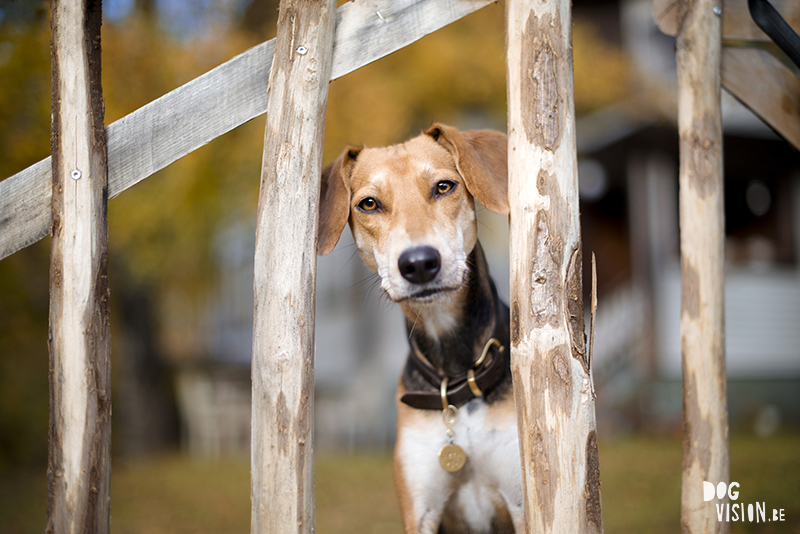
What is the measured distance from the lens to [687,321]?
8.46 feet

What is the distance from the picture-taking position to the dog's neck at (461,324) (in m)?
3.01

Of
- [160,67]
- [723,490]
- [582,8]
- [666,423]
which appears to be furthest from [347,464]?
[582,8]

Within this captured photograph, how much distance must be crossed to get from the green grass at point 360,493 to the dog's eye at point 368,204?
119 inches

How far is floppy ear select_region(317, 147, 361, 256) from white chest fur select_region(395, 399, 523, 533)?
38.9 inches

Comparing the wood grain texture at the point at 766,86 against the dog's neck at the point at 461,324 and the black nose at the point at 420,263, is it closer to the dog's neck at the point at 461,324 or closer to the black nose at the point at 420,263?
the dog's neck at the point at 461,324

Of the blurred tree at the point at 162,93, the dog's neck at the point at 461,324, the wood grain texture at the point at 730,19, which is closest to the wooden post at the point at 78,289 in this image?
the dog's neck at the point at 461,324

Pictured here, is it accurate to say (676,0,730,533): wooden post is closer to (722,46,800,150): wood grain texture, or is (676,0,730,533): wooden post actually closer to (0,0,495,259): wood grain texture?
(722,46,800,150): wood grain texture

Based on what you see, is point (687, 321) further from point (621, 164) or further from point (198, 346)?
point (198, 346)

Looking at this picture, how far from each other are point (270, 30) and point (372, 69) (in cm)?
162

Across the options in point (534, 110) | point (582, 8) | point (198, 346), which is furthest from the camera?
point (198, 346)

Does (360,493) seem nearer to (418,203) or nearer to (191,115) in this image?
(418,203)

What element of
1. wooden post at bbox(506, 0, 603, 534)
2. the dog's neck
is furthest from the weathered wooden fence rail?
the dog's neck

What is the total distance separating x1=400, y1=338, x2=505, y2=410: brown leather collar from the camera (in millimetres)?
2840

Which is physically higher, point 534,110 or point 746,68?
point 746,68
